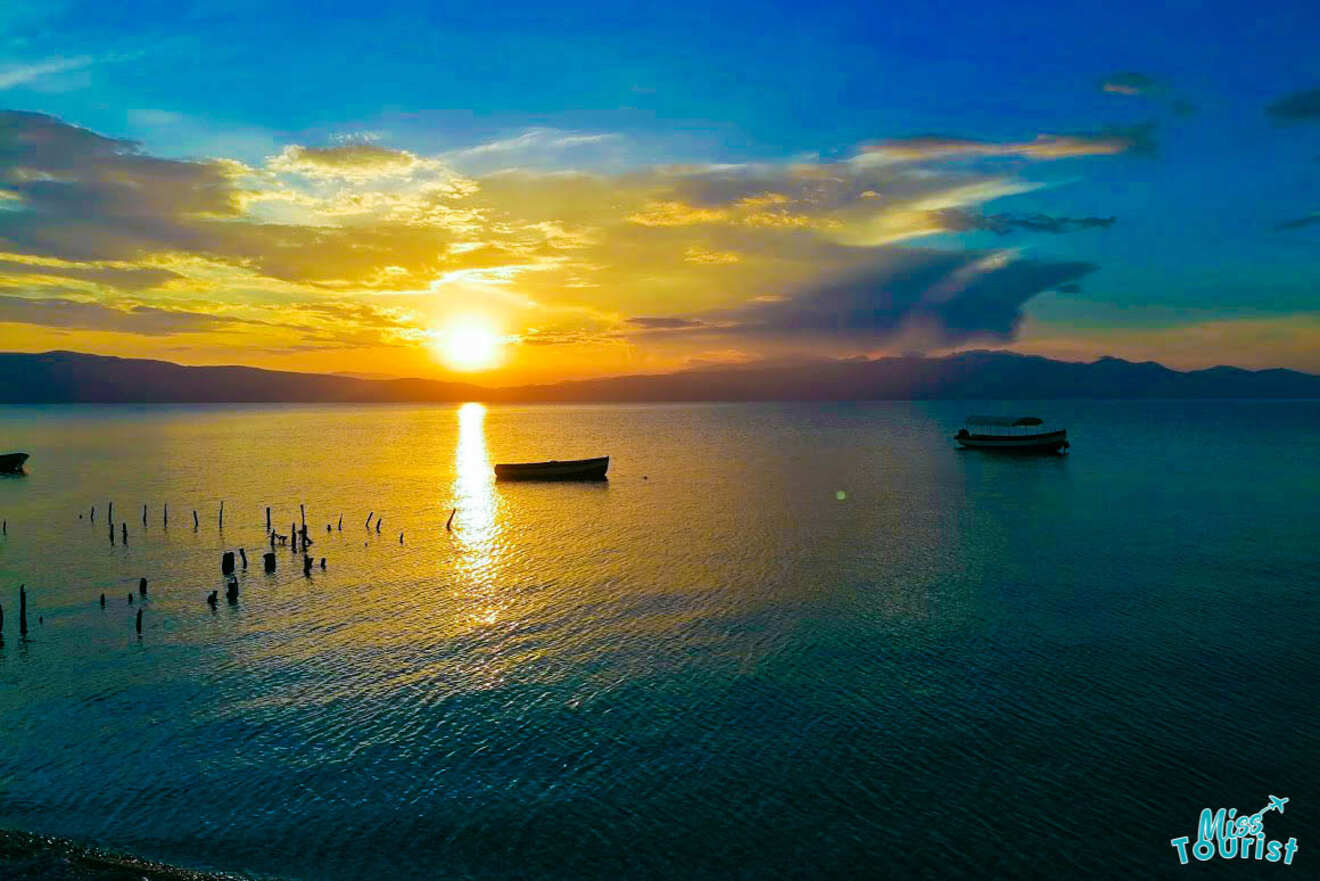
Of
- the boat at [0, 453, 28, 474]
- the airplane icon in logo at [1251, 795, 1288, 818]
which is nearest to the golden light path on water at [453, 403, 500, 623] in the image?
the airplane icon in logo at [1251, 795, 1288, 818]

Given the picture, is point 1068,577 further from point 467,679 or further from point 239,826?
point 239,826

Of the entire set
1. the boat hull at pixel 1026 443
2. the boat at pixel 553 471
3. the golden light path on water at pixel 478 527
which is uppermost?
the boat hull at pixel 1026 443

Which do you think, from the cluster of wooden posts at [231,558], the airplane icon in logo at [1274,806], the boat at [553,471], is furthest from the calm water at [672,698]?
the boat at [553,471]

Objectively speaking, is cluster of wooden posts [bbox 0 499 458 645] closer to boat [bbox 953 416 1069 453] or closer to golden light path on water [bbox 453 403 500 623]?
golden light path on water [bbox 453 403 500 623]

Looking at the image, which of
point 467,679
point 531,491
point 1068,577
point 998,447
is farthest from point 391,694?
point 998,447

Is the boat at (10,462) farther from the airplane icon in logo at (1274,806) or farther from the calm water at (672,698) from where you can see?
the airplane icon in logo at (1274,806)

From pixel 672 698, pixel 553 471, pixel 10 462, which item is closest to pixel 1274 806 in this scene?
pixel 672 698

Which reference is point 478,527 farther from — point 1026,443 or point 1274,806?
point 1026,443
